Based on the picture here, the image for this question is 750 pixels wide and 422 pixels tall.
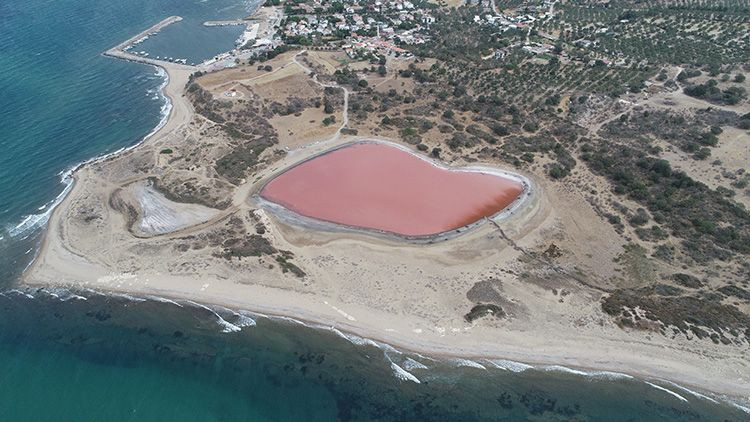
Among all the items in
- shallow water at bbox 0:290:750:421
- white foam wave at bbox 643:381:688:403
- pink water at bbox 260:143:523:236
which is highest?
pink water at bbox 260:143:523:236

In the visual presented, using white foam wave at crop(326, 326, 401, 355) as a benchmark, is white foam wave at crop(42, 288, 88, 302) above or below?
below

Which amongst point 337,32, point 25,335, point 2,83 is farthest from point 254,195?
point 2,83

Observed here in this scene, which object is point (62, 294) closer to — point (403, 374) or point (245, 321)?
point (245, 321)

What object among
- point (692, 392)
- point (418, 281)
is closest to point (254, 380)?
point (418, 281)

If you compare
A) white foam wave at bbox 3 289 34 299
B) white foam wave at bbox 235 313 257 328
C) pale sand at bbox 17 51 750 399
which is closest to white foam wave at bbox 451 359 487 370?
pale sand at bbox 17 51 750 399

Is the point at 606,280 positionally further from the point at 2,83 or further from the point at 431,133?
the point at 2,83

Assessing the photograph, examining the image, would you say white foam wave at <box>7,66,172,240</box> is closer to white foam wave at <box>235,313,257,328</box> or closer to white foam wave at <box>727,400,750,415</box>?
white foam wave at <box>235,313,257,328</box>
